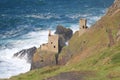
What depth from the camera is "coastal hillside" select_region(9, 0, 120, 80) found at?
42500 millimetres

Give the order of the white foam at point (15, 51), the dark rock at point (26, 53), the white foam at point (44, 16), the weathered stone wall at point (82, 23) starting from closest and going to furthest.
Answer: the weathered stone wall at point (82, 23)
the white foam at point (15, 51)
the dark rock at point (26, 53)
the white foam at point (44, 16)

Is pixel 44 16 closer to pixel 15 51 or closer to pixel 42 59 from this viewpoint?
pixel 15 51

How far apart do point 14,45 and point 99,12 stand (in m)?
54.9

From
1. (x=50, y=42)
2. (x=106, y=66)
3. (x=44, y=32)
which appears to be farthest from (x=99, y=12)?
(x=106, y=66)

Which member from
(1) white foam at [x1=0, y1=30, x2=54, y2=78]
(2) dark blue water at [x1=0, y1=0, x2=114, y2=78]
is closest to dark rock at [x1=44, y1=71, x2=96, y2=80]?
(1) white foam at [x1=0, y1=30, x2=54, y2=78]

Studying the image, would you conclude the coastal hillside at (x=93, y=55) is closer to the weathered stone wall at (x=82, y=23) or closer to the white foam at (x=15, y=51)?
the weathered stone wall at (x=82, y=23)

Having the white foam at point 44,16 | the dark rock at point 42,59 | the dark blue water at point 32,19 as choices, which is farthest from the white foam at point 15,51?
the white foam at point 44,16

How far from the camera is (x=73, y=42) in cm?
8731

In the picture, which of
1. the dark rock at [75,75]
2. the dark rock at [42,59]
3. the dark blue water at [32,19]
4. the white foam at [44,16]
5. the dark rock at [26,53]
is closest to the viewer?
the dark rock at [75,75]

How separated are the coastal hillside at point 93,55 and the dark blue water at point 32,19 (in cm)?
1562

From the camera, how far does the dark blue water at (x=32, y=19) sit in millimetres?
108119

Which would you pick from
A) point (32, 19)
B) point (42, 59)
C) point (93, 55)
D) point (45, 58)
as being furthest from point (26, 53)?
point (32, 19)

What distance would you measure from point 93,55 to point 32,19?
3576 inches

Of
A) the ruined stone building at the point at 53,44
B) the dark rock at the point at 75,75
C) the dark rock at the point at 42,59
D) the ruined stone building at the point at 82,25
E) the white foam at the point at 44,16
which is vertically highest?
the white foam at the point at 44,16
